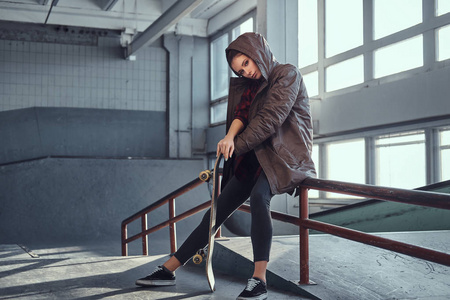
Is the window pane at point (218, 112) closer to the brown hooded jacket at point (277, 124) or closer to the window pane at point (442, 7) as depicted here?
the window pane at point (442, 7)

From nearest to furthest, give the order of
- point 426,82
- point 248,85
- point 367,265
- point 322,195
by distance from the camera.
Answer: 1. point 248,85
2. point 367,265
3. point 426,82
4. point 322,195

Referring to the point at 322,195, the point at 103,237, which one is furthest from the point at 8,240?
the point at 322,195

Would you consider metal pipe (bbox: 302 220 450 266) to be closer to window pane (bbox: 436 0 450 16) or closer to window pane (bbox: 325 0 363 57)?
window pane (bbox: 436 0 450 16)

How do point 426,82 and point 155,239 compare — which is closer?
point 426,82


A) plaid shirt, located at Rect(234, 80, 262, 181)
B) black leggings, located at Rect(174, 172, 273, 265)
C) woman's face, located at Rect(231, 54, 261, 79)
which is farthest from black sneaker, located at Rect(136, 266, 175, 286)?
woman's face, located at Rect(231, 54, 261, 79)

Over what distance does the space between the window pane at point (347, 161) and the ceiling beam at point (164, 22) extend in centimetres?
313

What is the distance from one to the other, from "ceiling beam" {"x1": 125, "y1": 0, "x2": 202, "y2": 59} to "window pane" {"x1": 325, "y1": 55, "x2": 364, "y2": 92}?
237 centimetres

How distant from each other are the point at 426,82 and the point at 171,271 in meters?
4.57

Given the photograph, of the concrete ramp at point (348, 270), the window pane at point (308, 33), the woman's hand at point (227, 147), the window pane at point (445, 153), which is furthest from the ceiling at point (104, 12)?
the woman's hand at point (227, 147)

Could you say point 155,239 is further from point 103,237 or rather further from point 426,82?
point 426,82

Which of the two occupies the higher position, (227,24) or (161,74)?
(227,24)

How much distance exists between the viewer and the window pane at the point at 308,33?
333 inches

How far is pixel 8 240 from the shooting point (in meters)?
8.62

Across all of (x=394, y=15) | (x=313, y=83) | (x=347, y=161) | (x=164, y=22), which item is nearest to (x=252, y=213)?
(x=394, y=15)
